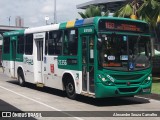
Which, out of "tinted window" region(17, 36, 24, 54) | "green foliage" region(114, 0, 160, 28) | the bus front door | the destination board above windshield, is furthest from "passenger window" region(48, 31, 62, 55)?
"green foliage" region(114, 0, 160, 28)

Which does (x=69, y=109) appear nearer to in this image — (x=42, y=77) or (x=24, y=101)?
(x=24, y=101)

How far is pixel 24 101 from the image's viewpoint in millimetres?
13398

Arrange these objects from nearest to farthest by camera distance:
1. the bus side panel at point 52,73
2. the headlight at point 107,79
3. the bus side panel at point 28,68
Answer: the headlight at point 107,79 → the bus side panel at point 52,73 → the bus side panel at point 28,68

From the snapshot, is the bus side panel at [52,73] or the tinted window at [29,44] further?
the tinted window at [29,44]

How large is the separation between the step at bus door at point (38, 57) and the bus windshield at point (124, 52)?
472cm

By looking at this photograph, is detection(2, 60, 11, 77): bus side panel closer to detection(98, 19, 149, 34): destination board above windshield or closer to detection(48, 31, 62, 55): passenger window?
detection(48, 31, 62, 55): passenger window

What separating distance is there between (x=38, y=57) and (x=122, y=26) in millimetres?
5513

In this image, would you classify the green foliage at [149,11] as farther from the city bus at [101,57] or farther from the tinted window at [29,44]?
the city bus at [101,57]

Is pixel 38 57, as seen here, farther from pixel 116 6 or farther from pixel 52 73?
pixel 116 6

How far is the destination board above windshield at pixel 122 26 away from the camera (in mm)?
12383

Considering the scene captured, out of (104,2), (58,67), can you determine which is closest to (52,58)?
(58,67)

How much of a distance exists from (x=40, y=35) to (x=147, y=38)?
5287mm

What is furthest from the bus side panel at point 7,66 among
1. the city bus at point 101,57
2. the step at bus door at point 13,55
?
the city bus at point 101,57

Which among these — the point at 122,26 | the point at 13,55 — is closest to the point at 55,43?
the point at 122,26
